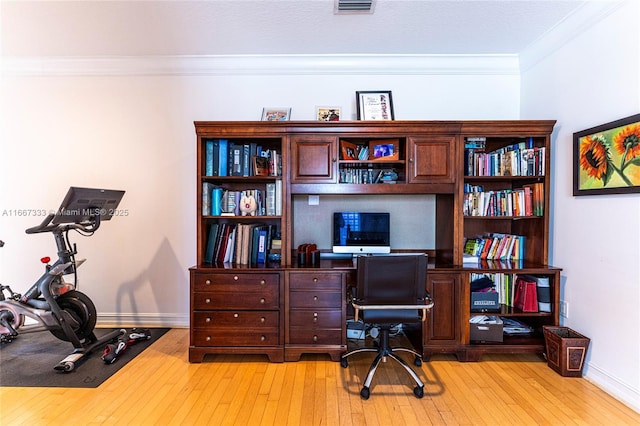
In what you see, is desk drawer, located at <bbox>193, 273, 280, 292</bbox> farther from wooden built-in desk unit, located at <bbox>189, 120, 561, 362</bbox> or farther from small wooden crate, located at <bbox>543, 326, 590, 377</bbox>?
small wooden crate, located at <bbox>543, 326, 590, 377</bbox>

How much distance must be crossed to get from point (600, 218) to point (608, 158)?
1.41ft

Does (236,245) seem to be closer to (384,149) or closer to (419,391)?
(384,149)

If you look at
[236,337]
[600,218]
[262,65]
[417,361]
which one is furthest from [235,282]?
[600,218]

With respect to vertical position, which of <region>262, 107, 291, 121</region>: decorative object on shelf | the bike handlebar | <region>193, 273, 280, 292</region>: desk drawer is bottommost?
<region>193, 273, 280, 292</region>: desk drawer

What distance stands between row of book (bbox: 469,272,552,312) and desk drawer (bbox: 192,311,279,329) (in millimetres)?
1726

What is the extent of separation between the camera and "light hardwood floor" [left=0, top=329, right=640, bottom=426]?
1828 mm

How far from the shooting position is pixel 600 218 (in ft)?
7.20

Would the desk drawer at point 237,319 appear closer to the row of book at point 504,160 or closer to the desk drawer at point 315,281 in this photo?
the desk drawer at point 315,281

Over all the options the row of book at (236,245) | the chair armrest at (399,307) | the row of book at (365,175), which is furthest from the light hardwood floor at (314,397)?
the row of book at (365,175)

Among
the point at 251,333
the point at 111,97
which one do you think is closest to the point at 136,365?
the point at 251,333

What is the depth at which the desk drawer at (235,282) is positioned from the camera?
8.18 ft

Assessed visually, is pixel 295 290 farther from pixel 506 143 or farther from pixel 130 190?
pixel 506 143

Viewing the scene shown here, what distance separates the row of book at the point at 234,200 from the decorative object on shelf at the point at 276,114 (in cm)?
71

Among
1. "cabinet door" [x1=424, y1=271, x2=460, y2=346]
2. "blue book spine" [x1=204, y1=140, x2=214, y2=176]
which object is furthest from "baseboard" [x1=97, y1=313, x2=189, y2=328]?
"cabinet door" [x1=424, y1=271, x2=460, y2=346]
